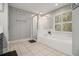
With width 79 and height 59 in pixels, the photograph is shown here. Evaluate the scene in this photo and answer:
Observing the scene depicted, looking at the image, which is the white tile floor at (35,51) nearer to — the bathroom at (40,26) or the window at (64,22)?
the bathroom at (40,26)

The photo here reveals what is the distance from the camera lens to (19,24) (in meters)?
4.21

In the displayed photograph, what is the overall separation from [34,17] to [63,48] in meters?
3.76

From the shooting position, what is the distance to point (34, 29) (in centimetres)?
538

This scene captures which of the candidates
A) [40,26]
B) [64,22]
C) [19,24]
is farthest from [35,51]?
[40,26]

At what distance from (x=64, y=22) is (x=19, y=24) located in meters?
2.76

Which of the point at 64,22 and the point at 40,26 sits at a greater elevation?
the point at 64,22

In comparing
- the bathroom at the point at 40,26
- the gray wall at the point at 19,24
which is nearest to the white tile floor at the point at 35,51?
the bathroom at the point at 40,26

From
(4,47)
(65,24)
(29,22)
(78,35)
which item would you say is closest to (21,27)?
(29,22)

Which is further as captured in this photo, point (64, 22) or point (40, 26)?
point (40, 26)

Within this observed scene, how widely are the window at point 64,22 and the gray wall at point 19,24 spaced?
2.04 metres

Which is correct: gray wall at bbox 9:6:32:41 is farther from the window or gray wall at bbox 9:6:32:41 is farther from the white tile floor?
the window

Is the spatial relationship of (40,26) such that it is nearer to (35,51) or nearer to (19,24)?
(19,24)

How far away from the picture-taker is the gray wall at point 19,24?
3785 mm

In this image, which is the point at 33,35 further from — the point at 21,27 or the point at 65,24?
the point at 65,24
